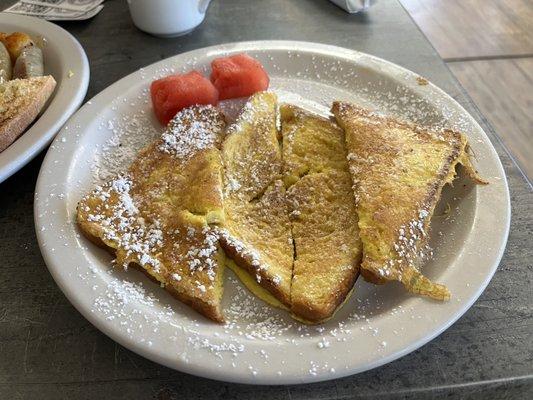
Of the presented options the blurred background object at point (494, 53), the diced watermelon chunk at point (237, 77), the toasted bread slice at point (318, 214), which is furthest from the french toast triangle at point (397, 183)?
the blurred background object at point (494, 53)

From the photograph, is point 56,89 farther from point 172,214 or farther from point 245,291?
point 245,291

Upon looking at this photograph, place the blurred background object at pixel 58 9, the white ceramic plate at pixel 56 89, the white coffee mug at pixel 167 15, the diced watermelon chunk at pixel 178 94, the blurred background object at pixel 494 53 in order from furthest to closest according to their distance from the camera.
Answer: the blurred background object at pixel 494 53
the blurred background object at pixel 58 9
the white coffee mug at pixel 167 15
the diced watermelon chunk at pixel 178 94
the white ceramic plate at pixel 56 89

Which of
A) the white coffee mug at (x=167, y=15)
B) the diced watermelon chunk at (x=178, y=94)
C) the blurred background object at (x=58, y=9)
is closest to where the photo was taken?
the diced watermelon chunk at (x=178, y=94)

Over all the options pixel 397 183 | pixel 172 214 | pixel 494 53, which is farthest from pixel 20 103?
pixel 494 53

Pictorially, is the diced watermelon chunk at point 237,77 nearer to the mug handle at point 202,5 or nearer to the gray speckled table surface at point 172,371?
the mug handle at point 202,5

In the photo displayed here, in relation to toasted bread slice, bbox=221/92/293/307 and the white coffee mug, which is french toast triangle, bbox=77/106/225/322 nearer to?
toasted bread slice, bbox=221/92/293/307

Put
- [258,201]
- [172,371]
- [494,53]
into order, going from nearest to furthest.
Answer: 1. [172,371]
2. [258,201]
3. [494,53]
